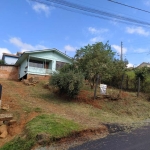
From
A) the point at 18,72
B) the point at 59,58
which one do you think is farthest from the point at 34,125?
the point at 18,72

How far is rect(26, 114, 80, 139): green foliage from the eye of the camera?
5434 mm

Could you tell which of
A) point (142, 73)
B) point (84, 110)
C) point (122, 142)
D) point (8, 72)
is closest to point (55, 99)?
point (84, 110)

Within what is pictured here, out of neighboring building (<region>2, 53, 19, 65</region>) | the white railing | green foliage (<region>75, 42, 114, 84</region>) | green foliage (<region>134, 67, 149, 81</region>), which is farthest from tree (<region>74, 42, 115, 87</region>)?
neighboring building (<region>2, 53, 19, 65</region>)

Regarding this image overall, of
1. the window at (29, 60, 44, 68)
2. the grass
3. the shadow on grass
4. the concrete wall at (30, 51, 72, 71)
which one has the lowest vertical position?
the grass

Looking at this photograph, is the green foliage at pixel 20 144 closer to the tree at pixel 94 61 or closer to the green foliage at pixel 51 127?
the green foliage at pixel 51 127

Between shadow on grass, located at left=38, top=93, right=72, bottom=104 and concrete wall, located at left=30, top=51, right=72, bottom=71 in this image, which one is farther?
concrete wall, located at left=30, top=51, right=72, bottom=71

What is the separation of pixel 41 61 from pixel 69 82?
12.8 meters

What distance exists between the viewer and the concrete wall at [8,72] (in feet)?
78.2

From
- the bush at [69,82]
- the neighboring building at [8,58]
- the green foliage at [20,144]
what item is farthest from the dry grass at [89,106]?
the neighboring building at [8,58]

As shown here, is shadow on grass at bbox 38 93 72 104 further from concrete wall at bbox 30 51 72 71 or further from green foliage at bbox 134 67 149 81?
concrete wall at bbox 30 51 72 71

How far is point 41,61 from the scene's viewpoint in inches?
890

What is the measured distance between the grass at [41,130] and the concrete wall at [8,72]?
19.1 m

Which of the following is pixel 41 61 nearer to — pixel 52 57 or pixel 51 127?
pixel 52 57

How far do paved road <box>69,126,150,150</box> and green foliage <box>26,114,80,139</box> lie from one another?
75 cm
